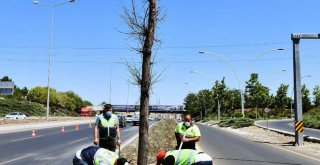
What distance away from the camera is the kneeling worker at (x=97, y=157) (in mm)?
6348

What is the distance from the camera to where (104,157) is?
21.2ft

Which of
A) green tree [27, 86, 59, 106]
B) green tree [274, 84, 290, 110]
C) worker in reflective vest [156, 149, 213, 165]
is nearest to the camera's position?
worker in reflective vest [156, 149, 213, 165]

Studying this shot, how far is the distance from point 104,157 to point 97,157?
0.18 meters

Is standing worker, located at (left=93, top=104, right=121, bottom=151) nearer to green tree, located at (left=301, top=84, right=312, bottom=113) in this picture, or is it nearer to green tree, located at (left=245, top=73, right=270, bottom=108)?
green tree, located at (left=245, top=73, right=270, bottom=108)

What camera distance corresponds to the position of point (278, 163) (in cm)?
1631

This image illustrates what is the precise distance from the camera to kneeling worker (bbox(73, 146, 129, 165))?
635cm

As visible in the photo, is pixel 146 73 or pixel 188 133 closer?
pixel 146 73

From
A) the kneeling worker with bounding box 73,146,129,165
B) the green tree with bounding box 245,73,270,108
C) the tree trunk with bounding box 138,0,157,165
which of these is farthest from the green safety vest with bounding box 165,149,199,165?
the green tree with bounding box 245,73,270,108

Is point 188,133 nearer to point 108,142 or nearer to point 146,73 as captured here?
point 146,73

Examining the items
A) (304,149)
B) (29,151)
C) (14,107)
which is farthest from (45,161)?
(14,107)

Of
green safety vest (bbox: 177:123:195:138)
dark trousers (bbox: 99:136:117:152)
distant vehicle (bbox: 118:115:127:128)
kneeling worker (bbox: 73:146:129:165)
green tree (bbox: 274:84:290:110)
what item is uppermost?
green tree (bbox: 274:84:290:110)

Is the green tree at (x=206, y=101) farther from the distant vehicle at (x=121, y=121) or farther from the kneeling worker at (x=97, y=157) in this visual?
the kneeling worker at (x=97, y=157)

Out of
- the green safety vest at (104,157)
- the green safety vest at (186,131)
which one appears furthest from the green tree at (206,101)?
the green safety vest at (104,157)

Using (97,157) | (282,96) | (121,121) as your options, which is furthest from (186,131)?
(282,96)
